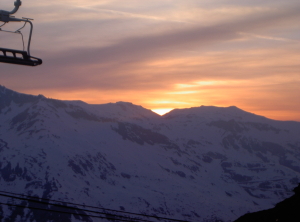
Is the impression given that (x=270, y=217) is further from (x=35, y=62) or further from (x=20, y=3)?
(x=20, y=3)

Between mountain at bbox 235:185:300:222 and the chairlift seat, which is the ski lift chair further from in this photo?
mountain at bbox 235:185:300:222

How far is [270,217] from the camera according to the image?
2634cm

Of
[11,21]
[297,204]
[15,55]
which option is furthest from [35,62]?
[297,204]

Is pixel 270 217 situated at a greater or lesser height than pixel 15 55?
lesser

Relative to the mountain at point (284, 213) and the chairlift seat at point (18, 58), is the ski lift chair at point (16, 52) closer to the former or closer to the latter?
the chairlift seat at point (18, 58)

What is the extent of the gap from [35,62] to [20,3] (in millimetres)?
2697

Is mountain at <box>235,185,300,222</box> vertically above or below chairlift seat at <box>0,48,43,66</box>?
below

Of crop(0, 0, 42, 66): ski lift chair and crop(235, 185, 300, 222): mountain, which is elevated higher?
crop(0, 0, 42, 66): ski lift chair

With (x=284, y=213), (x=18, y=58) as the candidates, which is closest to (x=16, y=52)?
(x=18, y=58)

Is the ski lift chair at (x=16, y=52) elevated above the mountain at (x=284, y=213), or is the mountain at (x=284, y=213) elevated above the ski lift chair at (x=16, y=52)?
the ski lift chair at (x=16, y=52)

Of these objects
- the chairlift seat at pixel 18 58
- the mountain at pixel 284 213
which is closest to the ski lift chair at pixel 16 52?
the chairlift seat at pixel 18 58

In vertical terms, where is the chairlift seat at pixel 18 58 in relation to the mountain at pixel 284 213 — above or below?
above

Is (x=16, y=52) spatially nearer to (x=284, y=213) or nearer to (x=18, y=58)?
(x=18, y=58)

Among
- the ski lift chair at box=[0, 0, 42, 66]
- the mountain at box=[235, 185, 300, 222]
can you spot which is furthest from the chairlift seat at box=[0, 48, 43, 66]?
the mountain at box=[235, 185, 300, 222]
